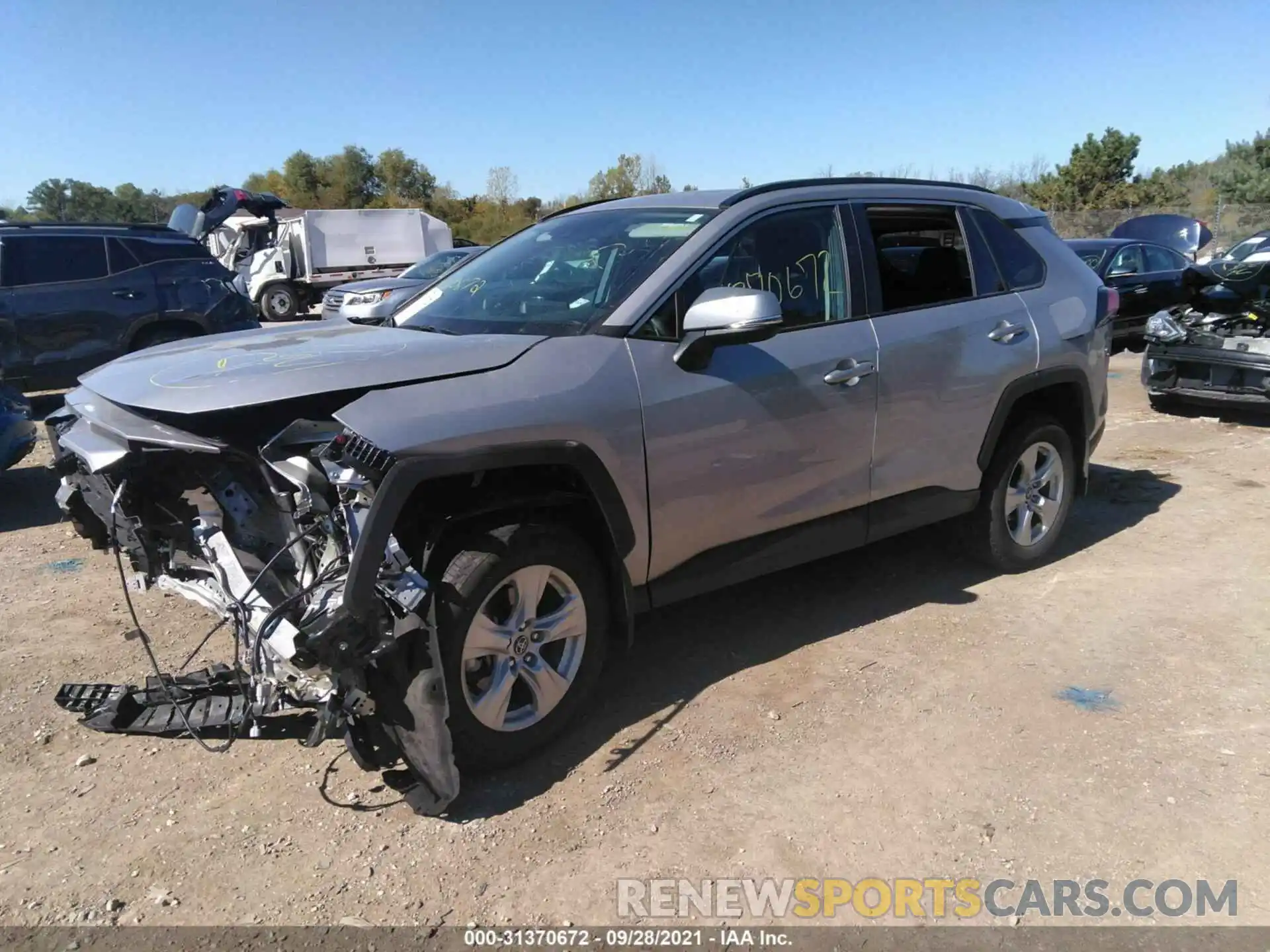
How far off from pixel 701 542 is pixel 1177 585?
2965 mm

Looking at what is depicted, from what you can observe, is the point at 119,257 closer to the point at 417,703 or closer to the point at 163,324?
the point at 163,324

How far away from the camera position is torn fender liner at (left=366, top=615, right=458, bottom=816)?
Answer: 2.73m

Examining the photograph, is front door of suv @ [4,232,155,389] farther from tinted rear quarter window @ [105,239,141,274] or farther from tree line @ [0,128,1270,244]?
tree line @ [0,128,1270,244]

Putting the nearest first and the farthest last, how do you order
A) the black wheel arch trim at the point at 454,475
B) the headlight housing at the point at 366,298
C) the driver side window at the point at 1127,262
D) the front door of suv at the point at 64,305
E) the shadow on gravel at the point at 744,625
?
the black wheel arch trim at the point at 454,475 < the shadow on gravel at the point at 744,625 < the front door of suv at the point at 64,305 < the driver side window at the point at 1127,262 < the headlight housing at the point at 366,298

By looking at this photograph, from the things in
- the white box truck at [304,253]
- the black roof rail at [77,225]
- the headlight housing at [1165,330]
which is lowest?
the headlight housing at [1165,330]

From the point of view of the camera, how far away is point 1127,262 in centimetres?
1265

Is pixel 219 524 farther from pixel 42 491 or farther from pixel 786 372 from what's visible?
pixel 42 491

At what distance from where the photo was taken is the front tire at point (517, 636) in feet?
9.61

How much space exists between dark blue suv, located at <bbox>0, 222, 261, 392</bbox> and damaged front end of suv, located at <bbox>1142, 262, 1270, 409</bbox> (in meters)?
9.42

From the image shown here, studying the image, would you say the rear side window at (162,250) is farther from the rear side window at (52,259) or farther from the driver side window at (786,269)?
the driver side window at (786,269)

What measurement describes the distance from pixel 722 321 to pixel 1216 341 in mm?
7418

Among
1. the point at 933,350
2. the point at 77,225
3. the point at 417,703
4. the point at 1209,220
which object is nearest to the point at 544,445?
the point at 417,703

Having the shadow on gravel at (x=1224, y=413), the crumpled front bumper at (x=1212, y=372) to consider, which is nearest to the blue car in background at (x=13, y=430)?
the crumpled front bumper at (x=1212, y=372)

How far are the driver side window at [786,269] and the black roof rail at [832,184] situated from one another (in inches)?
5.4
